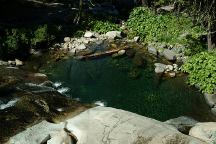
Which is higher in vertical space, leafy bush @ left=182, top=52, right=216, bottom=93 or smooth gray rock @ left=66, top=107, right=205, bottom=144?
leafy bush @ left=182, top=52, right=216, bottom=93

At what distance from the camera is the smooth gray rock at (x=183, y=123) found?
59.6 ft

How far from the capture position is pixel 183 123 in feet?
62.2

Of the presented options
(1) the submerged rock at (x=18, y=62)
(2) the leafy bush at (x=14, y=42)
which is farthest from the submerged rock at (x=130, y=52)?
(1) the submerged rock at (x=18, y=62)

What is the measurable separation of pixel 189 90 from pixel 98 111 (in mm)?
7316

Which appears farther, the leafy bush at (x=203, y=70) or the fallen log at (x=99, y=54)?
the fallen log at (x=99, y=54)

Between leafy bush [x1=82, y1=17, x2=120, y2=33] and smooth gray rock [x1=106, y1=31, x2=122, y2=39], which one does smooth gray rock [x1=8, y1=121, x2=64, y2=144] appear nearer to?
smooth gray rock [x1=106, y1=31, x2=122, y2=39]

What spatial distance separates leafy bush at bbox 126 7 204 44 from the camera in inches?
1157

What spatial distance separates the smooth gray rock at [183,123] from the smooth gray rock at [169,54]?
7803 millimetres

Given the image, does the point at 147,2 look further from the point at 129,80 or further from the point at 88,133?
the point at 88,133

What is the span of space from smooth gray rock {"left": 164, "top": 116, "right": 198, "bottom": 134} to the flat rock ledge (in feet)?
5.14

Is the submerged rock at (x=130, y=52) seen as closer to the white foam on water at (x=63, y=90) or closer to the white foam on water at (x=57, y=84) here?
the white foam on water at (x=57, y=84)

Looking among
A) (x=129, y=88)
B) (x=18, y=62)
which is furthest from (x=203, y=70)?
(x=18, y=62)

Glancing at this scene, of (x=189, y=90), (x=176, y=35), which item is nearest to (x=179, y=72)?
(x=189, y=90)

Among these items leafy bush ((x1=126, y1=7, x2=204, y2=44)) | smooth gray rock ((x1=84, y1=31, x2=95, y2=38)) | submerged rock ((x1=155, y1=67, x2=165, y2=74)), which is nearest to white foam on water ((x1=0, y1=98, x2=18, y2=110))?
submerged rock ((x1=155, y1=67, x2=165, y2=74))
